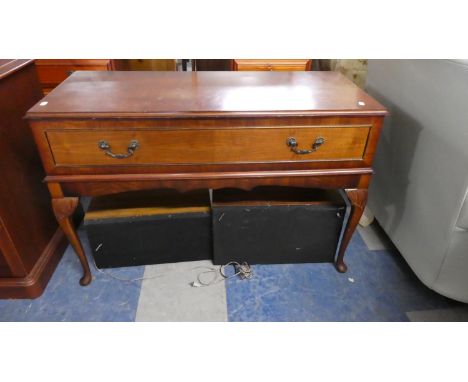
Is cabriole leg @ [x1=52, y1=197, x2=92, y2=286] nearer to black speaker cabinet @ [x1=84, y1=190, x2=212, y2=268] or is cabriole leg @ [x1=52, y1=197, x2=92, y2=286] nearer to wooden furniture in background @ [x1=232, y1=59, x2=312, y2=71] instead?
black speaker cabinet @ [x1=84, y1=190, x2=212, y2=268]

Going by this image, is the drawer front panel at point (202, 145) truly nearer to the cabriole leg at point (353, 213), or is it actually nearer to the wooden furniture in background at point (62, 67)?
the cabriole leg at point (353, 213)

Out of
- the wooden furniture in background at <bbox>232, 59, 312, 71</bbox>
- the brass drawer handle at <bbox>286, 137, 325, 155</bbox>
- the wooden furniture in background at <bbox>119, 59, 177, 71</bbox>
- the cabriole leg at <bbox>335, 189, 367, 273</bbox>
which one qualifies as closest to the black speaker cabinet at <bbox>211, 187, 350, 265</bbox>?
the cabriole leg at <bbox>335, 189, 367, 273</bbox>

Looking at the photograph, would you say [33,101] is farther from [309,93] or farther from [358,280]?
[358,280]

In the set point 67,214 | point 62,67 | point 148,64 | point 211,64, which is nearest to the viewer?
point 67,214

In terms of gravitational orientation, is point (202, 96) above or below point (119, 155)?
above

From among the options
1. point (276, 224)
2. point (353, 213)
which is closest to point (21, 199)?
point (276, 224)

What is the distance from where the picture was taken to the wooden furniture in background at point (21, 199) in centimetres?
99

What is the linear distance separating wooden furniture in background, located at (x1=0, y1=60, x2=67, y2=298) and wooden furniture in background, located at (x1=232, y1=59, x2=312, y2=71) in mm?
774

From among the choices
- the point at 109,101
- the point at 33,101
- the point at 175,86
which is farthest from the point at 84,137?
the point at 33,101

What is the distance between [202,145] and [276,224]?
427 millimetres

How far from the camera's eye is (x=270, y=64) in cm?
145

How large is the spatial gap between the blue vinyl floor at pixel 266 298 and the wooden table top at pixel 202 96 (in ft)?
2.05

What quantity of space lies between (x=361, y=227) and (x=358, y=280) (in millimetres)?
300

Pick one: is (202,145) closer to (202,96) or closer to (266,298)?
(202,96)
